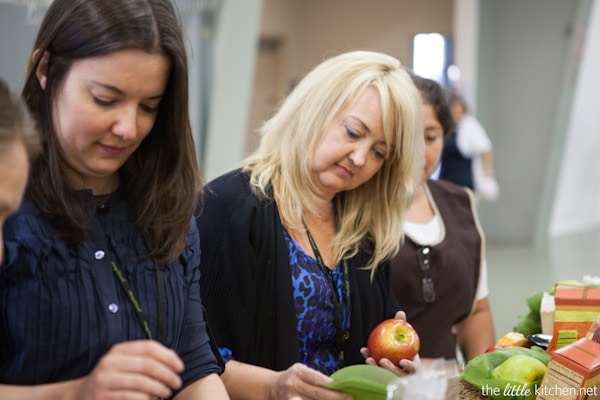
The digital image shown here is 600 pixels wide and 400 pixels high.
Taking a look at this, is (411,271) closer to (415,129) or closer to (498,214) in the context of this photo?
(415,129)

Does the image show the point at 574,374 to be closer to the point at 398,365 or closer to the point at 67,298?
the point at 398,365

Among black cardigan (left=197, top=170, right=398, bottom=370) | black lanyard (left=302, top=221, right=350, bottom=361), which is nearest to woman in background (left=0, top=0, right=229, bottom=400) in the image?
black cardigan (left=197, top=170, right=398, bottom=370)

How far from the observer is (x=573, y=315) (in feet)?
7.55

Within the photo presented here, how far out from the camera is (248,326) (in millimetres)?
2336

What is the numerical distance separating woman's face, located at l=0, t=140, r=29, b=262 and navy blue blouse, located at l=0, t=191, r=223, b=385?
308 mm

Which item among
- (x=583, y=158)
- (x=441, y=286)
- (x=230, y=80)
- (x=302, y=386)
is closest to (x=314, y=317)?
(x=302, y=386)

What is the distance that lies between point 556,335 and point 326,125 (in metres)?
0.82

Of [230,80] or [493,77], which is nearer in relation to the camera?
[230,80]

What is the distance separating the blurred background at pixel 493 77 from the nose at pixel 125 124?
339 cm

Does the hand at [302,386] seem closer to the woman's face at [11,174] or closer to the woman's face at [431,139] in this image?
the woman's face at [11,174]

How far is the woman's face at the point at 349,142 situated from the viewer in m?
2.45

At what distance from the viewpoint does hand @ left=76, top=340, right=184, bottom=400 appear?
4.65 feet

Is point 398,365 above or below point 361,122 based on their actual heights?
below

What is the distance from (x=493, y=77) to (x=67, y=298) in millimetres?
8924
